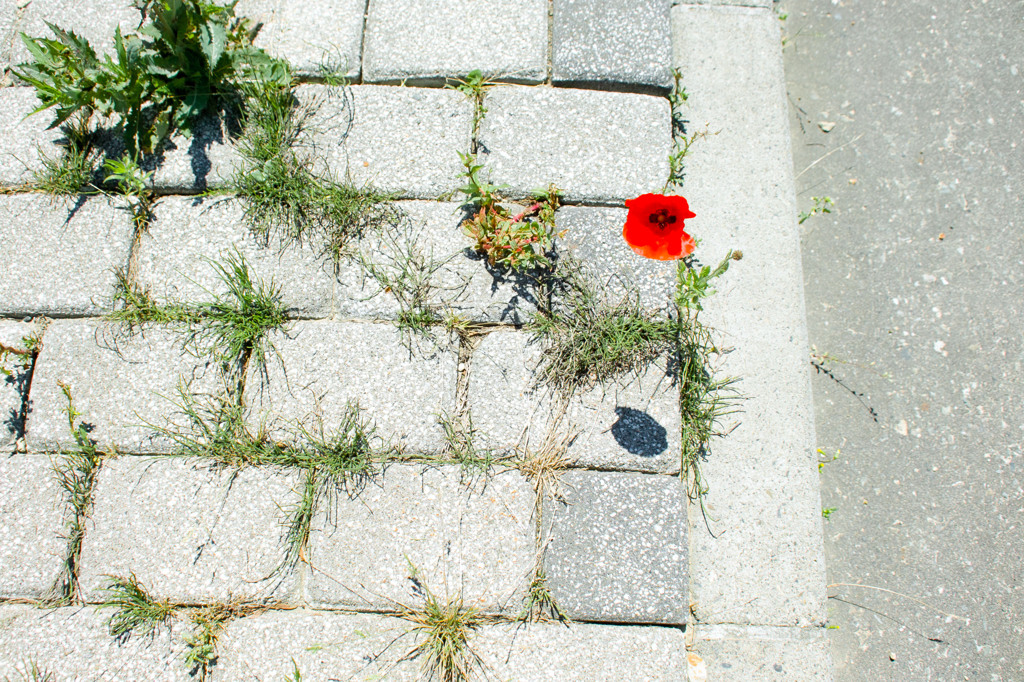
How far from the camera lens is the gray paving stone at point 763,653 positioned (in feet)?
6.22

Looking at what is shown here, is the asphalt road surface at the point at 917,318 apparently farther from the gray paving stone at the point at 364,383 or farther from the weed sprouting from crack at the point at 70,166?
the weed sprouting from crack at the point at 70,166

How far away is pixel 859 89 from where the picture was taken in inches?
99.9

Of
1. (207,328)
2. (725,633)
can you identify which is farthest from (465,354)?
(725,633)

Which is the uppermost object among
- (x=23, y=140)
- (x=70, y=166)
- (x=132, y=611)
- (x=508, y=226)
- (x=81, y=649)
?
(x=23, y=140)

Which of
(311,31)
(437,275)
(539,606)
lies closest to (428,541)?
(539,606)

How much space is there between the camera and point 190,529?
75.0 inches

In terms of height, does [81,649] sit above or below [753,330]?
below

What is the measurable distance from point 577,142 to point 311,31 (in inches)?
42.4

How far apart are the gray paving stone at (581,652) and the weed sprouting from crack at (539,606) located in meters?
0.03

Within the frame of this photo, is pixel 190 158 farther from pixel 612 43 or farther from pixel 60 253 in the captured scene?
pixel 612 43

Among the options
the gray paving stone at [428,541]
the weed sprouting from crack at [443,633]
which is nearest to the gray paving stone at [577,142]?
the gray paving stone at [428,541]

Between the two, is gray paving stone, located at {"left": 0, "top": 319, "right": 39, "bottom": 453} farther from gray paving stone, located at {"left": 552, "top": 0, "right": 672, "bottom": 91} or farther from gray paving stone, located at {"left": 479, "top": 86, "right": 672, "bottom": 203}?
gray paving stone, located at {"left": 552, "top": 0, "right": 672, "bottom": 91}

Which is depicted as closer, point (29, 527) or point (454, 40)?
point (29, 527)

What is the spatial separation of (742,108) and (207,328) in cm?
208
